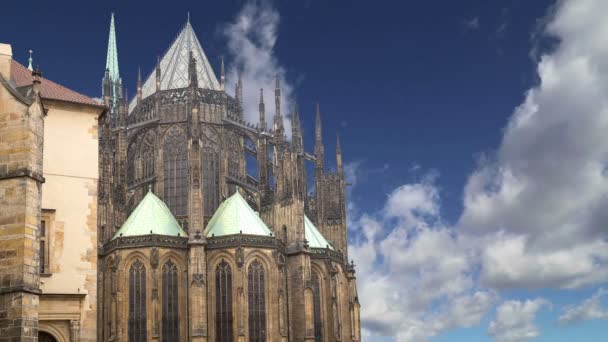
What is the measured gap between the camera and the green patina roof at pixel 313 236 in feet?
191

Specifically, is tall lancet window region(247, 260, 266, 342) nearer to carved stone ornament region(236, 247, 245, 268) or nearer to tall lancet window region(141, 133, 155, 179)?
carved stone ornament region(236, 247, 245, 268)

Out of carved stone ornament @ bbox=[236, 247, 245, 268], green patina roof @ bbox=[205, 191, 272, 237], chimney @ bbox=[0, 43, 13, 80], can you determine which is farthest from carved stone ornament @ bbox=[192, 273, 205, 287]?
chimney @ bbox=[0, 43, 13, 80]

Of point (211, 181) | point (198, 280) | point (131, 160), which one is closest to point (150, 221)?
point (198, 280)

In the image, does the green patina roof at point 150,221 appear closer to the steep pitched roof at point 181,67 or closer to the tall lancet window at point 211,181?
the tall lancet window at point 211,181

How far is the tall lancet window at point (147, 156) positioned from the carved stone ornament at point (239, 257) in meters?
13.3

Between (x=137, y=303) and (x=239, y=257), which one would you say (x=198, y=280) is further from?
(x=137, y=303)

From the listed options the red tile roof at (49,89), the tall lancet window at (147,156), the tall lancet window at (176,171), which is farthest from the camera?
the tall lancet window at (147,156)

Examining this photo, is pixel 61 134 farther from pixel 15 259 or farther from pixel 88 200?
pixel 15 259

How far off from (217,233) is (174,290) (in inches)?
186

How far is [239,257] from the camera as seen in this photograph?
5216 centimetres

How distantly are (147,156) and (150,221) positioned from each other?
10660 mm

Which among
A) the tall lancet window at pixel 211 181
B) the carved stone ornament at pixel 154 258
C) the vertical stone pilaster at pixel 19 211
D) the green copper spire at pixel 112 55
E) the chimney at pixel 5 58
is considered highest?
the green copper spire at pixel 112 55

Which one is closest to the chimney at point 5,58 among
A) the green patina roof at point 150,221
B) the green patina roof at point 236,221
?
the green patina roof at point 150,221

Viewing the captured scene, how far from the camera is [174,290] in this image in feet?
169
